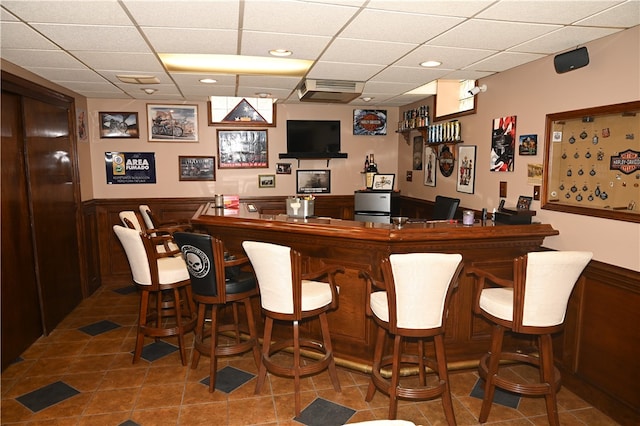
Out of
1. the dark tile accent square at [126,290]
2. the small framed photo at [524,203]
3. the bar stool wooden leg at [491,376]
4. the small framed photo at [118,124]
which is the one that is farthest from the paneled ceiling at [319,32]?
the dark tile accent square at [126,290]

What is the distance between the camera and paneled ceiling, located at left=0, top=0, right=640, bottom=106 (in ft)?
8.25

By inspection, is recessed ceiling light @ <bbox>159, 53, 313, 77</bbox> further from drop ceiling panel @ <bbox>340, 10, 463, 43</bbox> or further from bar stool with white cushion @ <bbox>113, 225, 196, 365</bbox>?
bar stool with white cushion @ <bbox>113, 225, 196, 365</bbox>

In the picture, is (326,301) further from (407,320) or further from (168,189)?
(168,189)

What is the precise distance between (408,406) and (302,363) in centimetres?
102

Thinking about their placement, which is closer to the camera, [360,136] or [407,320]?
[407,320]

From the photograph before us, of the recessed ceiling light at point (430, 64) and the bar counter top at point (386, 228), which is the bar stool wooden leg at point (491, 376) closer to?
the bar counter top at point (386, 228)

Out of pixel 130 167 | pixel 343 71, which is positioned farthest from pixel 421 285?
pixel 130 167

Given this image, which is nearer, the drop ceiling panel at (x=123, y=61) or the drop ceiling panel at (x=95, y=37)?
the drop ceiling panel at (x=95, y=37)

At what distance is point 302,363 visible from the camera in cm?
375

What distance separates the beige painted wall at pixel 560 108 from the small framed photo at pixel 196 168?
3.57 meters

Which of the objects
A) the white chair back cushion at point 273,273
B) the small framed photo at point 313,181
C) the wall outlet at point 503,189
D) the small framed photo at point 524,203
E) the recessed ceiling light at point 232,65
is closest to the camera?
the white chair back cushion at point 273,273

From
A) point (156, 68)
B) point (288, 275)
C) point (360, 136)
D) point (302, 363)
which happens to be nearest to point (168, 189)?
point (156, 68)

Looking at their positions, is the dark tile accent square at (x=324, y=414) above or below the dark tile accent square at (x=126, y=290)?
below

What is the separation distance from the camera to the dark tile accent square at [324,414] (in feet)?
9.61
